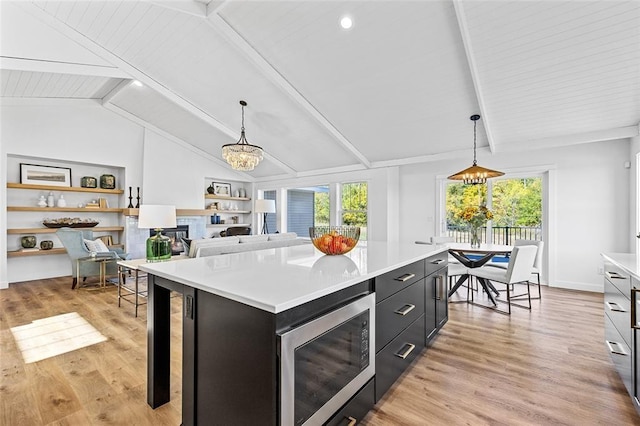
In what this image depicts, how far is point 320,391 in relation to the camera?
4.09 ft

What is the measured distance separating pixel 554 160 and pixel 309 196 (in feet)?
17.3

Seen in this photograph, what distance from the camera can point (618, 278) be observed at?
1.88 meters

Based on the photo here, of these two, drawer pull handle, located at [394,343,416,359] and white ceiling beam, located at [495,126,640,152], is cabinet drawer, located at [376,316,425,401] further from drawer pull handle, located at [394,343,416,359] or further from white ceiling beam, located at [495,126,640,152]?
white ceiling beam, located at [495,126,640,152]

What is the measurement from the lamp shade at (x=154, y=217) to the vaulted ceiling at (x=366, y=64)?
2100mm

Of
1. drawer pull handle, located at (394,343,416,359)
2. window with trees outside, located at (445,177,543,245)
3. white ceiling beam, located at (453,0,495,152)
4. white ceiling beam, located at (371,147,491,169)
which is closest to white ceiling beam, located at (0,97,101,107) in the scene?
white ceiling beam, located at (371,147,491,169)

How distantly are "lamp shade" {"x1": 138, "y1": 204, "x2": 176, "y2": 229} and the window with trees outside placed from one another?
492 cm

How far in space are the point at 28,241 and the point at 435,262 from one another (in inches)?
254

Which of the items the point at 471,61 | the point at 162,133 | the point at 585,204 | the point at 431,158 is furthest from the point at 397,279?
the point at 162,133

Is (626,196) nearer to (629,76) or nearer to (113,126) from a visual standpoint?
(629,76)

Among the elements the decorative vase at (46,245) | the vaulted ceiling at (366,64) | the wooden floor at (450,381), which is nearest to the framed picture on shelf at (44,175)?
the decorative vase at (46,245)

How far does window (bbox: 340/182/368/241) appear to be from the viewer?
6.66 meters

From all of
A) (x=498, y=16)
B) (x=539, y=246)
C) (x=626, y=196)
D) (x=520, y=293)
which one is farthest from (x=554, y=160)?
(x=498, y=16)

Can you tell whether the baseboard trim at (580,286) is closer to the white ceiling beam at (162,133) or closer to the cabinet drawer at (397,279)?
the cabinet drawer at (397,279)

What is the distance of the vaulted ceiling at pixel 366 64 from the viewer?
2777mm
